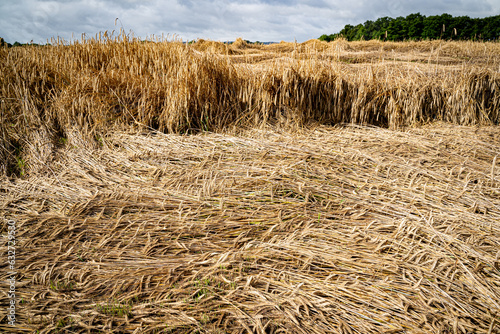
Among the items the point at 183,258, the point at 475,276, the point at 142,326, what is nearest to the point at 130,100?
the point at 183,258

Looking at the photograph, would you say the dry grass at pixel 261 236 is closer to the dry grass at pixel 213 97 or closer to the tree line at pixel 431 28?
the dry grass at pixel 213 97

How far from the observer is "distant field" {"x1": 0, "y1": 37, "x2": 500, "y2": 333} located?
1.42 m

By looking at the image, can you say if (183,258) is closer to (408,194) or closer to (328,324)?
(328,324)

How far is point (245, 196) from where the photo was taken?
2.17 meters

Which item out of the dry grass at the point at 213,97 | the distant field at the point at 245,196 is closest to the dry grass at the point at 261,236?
the distant field at the point at 245,196

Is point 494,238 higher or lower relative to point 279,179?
lower

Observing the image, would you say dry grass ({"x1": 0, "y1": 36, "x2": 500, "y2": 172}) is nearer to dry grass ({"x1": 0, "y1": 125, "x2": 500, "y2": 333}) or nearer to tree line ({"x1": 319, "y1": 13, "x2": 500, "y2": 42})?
dry grass ({"x1": 0, "y1": 125, "x2": 500, "y2": 333})

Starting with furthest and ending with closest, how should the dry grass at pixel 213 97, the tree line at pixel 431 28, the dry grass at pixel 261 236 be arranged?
the tree line at pixel 431 28, the dry grass at pixel 213 97, the dry grass at pixel 261 236

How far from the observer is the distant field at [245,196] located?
4.66 ft

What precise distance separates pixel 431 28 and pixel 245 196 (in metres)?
17.4

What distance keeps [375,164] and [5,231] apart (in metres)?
2.97

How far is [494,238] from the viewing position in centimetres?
178

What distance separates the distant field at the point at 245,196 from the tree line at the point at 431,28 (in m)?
13.1

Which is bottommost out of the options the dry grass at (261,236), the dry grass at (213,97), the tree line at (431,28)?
the dry grass at (261,236)
